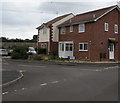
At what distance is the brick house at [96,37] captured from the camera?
26891 mm

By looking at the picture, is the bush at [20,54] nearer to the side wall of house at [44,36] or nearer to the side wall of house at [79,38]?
the side wall of house at [44,36]

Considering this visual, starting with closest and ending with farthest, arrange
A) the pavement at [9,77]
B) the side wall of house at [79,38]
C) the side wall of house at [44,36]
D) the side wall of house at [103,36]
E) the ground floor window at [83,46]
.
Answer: the pavement at [9,77], the side wall of house at [103,36], the side wall of house at [79,38], the ground floor window at [83,46], the side wall of house at [44,36]

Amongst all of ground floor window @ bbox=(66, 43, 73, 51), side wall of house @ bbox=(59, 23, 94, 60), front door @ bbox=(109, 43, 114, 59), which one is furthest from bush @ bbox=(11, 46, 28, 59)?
front door @ bbox=(109, 43, 114, 59)

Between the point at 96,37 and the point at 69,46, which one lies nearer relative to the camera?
the point at 96,37

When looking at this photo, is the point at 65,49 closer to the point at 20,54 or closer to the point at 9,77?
the point at 20,54

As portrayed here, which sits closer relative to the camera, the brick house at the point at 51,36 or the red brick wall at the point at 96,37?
the red brick wall at the point at 96,37

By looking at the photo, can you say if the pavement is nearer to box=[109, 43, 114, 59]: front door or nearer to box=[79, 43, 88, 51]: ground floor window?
box=[79, 43, 88, 51]: ground floor window

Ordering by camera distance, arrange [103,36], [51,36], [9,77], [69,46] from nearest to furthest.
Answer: [9,77] → [103,36] → [69,46] → [51,36]

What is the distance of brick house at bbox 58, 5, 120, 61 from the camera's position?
26.9 metres

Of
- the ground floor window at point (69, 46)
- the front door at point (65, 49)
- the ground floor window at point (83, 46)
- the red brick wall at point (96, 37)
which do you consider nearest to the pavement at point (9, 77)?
the red brick wall at point (96, 37)

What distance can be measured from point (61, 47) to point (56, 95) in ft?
83.3

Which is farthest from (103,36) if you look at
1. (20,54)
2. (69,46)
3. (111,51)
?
(20,54)

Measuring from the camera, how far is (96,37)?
2680 centimetres

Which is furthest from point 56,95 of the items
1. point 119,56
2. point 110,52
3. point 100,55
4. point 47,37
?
point 47,37
